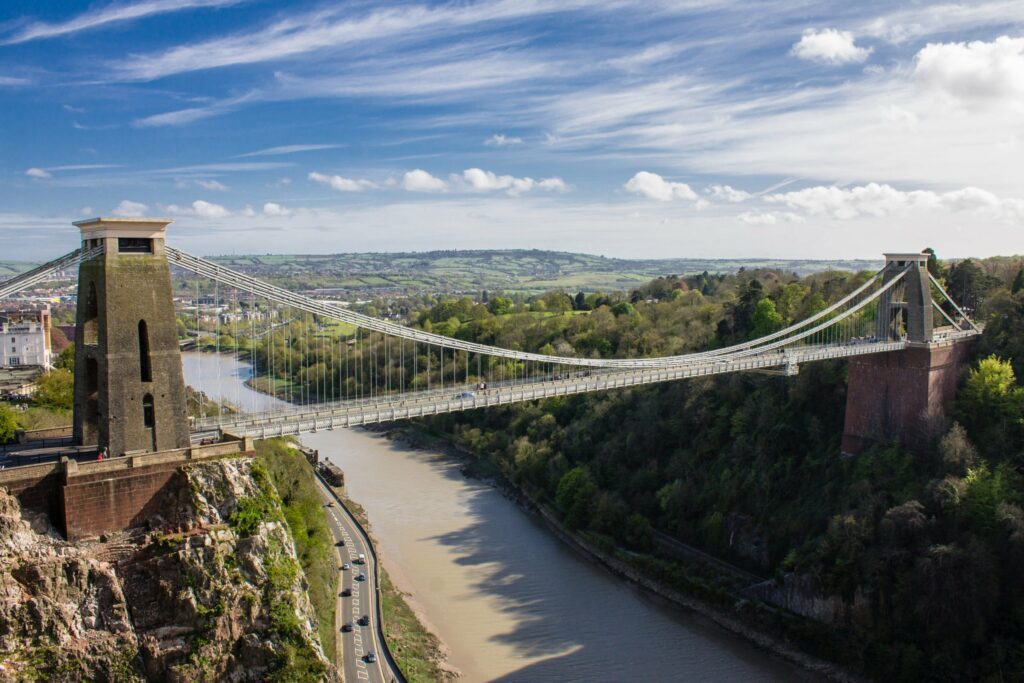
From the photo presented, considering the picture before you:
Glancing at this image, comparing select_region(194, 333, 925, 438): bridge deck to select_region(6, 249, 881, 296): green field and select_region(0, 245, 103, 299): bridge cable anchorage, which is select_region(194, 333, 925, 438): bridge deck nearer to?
select_region(0, 245, 103, 299): bridge cable anchorage

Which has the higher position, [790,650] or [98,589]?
[98,589]

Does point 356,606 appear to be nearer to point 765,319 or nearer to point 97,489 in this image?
point 97,489

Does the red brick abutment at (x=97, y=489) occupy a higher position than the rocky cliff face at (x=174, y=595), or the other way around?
the red brick abutment at (x=97, y=489)

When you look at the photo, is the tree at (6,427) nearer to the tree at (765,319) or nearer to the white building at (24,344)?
the white building at (24,344)

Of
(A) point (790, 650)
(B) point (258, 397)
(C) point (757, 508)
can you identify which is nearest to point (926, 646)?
(A) point (790, 650)

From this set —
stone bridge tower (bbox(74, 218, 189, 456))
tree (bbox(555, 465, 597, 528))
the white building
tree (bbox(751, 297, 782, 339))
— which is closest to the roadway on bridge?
stone bridge tower (bbox(74, 218, 189, 456))

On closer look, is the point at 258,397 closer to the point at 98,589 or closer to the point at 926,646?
the point at 98,589

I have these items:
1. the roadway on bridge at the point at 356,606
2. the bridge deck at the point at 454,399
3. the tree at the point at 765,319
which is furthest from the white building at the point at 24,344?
the tree at the point at 765,319
